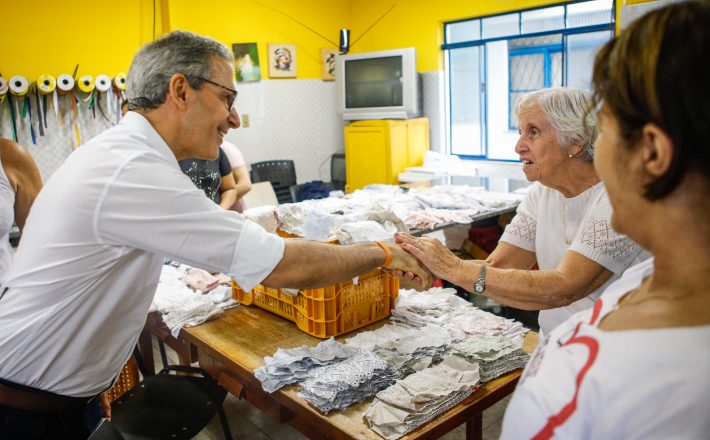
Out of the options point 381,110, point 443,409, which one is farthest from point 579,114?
point 381,110

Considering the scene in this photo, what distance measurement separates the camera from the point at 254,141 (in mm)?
7445

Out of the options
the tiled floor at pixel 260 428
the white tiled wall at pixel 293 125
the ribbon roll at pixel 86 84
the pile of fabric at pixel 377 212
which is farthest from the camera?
the white tiled wall at pixel 293 125

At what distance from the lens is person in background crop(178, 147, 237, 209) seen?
3.89 meters

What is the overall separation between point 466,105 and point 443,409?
6.30 metres

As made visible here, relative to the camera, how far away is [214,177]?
411cm

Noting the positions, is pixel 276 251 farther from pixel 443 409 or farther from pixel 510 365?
pixel 510 365

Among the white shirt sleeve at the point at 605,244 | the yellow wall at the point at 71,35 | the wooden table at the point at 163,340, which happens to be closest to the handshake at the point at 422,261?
the white shirt sleeve at the point at 605,244

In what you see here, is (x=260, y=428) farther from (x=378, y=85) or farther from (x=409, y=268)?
(x=378, y=85)

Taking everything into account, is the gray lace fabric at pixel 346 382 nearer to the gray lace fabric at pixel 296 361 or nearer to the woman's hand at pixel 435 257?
the gray lace fabric at pixel 296 361

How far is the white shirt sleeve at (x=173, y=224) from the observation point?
1.50 m

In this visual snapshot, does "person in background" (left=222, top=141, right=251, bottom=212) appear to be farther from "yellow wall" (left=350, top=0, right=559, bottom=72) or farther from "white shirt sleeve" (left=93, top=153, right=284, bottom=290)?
"yellow wall" (left=350, top=0, right=559, bottom=72)

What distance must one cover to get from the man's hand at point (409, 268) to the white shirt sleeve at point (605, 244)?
57cm

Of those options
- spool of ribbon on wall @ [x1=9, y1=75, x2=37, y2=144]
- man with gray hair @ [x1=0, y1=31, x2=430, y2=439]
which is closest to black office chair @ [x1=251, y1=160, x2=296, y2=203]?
spool of ribbon on wall @ [x1=9, y1=75, x2=37, y2=144]

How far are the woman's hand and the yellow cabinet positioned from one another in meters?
4.77
